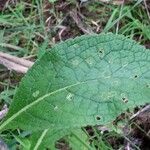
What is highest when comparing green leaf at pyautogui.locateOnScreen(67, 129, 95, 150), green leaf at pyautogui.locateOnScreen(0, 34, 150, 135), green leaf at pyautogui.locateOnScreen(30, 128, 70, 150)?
green leaf at pyautogui.locateOnScreen(0, 34, 150, 135)

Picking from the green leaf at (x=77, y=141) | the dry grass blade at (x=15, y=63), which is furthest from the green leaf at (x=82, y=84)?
the dry grass blade at (x=15, y=63)

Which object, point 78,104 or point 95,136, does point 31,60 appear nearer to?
point 95,136

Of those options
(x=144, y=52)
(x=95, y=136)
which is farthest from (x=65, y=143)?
(x=144, y=52)

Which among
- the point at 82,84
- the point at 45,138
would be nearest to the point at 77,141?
the point at 45,138

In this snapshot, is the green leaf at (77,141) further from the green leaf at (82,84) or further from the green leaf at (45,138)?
the green leaf at (82,84)

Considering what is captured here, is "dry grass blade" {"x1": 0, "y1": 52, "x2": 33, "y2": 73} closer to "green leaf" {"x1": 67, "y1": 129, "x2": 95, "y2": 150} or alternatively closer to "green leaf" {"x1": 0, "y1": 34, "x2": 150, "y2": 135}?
"green leaf" {"x1": 67, "y1": 129, "x2": 95, "y2": 150}

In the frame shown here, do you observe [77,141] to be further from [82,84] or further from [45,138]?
[82,84]

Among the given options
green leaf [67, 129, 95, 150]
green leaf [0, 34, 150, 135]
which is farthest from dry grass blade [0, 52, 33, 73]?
green leaf [0, 34, 150, 135]

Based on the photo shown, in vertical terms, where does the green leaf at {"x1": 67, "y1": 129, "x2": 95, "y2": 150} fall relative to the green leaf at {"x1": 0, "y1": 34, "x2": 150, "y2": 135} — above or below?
below
